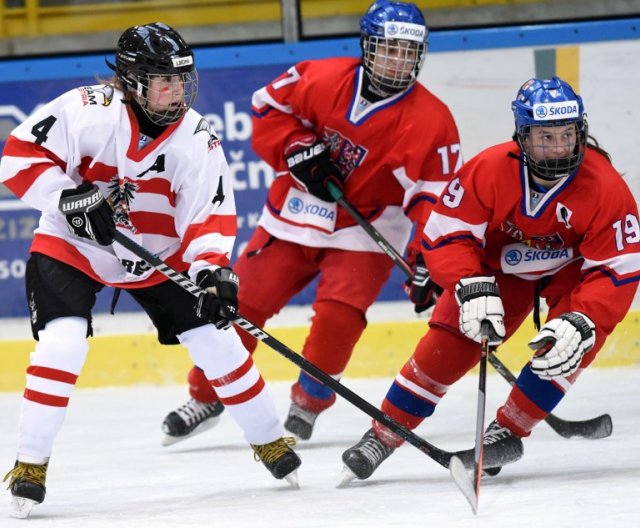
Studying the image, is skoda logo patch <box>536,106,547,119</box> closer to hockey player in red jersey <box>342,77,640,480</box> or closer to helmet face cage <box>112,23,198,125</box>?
hockey player in red jersey <box>342,77,640,480</box>

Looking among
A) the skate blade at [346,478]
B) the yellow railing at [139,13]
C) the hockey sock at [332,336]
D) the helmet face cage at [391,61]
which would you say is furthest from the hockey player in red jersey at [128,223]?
the yellow railing at [139,13]

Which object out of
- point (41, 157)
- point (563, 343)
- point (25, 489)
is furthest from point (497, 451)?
point (41, 157)

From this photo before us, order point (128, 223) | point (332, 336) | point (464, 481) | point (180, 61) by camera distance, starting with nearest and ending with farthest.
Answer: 1. point (464, 481)
2. point (180, 61)
3. point (128, 223)
4. point (332, 336)

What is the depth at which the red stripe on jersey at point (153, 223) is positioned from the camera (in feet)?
10.5

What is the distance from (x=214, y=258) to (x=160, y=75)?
1.45 feet

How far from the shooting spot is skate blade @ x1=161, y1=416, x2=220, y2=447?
13.0 ft

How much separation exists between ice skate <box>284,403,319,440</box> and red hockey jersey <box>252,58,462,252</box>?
1.65 ft

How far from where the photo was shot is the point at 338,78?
3.99 metres

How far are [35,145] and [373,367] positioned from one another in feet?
6.73

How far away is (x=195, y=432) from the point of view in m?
3.99

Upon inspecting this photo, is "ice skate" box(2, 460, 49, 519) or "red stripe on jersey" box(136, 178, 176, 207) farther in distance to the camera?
"red stripe on jersey" box(136, 178, 176, 207)

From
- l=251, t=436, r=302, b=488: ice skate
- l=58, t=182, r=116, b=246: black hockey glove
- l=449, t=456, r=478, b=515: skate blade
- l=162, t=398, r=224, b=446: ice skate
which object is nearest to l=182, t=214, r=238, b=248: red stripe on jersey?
l=58, t=182, r=116, b=246: black hockey glove

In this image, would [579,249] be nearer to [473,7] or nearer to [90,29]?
[473,7]

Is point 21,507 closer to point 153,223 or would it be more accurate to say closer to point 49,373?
point 49,373
